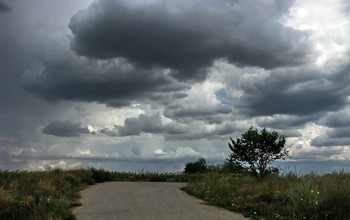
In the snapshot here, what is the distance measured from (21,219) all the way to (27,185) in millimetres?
6032

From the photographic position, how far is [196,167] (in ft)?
157

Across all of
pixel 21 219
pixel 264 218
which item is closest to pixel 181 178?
pixel 264 218

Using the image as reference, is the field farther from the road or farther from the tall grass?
the road

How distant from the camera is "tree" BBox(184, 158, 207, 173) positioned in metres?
47.8

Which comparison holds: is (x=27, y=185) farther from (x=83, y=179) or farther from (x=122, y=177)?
(x=122, y=177)

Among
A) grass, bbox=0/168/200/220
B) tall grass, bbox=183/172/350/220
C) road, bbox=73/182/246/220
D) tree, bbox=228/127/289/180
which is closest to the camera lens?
grass, bbox=0/168/200/220

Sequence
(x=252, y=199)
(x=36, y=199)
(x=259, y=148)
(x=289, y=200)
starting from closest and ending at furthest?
(x=36, y=199) → (x=289, y=200) → (x=252, y=199) → (x=259, y=148)

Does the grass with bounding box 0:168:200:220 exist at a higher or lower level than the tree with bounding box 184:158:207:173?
lower

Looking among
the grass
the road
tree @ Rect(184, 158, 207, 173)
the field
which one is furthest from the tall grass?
tree @ Rect(184, 158, 207, 173)

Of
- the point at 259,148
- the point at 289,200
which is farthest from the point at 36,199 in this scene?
the point at 259,148

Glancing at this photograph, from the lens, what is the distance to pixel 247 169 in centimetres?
3947

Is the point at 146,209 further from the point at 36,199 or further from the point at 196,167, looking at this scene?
the point at 196,167

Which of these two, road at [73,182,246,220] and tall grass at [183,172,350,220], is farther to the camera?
road at [73,182,246,220]

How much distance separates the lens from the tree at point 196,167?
4775 cm
